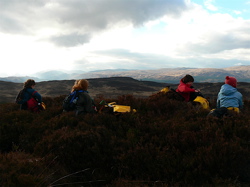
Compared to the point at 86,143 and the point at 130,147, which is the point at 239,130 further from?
the point at 86,143

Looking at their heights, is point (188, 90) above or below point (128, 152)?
above

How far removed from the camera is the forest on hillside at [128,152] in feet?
9.98

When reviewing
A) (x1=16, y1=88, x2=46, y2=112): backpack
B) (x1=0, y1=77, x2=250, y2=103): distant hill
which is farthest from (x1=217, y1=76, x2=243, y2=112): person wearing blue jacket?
(x1=0, y1=77, x2=250, y2=103): distant hill

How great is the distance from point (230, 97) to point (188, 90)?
5.84 feet

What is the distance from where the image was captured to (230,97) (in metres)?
5.66

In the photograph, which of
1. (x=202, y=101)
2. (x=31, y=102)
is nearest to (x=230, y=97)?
(x=202, y=101)

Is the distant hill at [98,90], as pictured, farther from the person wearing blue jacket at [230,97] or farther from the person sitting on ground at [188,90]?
the person wearing blue jacket at [230,97]

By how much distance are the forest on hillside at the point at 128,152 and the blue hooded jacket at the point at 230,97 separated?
0.68 metres

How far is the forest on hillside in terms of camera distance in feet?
9.98

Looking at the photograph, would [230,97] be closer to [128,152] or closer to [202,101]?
[202,101]

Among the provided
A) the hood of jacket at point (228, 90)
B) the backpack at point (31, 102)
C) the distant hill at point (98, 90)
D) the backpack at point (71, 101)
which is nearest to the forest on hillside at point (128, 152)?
the backpack at point (71, 101)

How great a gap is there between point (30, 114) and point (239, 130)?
22.0 feet

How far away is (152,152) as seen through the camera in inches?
142

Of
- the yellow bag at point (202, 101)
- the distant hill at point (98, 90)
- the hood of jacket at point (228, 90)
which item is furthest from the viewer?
the distant hill at point (98, 90)
